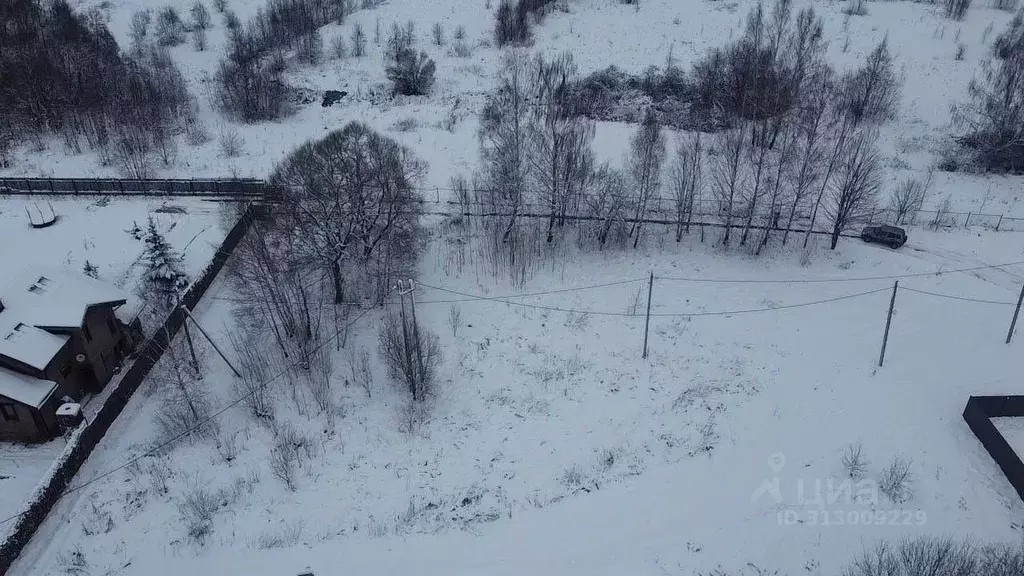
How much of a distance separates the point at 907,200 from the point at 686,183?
43.8ft

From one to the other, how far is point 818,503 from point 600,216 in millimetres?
19317

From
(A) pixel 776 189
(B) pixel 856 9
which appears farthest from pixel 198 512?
(B) pixel 856 9

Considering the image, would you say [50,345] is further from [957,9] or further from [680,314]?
[957,9]

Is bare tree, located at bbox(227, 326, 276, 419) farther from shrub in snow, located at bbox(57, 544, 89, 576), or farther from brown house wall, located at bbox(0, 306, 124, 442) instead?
shrub in snow, located at bbox(57, 544, 89, 576)

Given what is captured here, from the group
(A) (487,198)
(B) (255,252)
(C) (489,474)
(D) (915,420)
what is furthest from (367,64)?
(D) (915,420)

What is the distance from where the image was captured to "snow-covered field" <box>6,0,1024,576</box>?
22.3 m

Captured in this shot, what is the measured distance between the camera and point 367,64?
61031 mm

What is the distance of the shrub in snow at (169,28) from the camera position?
6594 centimetres

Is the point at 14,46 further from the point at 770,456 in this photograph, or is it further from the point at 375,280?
the point at 770,456

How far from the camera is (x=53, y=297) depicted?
90.6 ft

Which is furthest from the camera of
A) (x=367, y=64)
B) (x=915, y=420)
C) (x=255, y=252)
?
(x=367, y=64)

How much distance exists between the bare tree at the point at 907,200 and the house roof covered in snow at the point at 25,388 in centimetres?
4332

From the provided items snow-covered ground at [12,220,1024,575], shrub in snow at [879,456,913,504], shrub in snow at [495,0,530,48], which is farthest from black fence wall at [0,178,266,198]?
shrub in snow at [879,456,913,504]

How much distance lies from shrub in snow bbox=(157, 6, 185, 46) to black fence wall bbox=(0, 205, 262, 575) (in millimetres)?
38945
